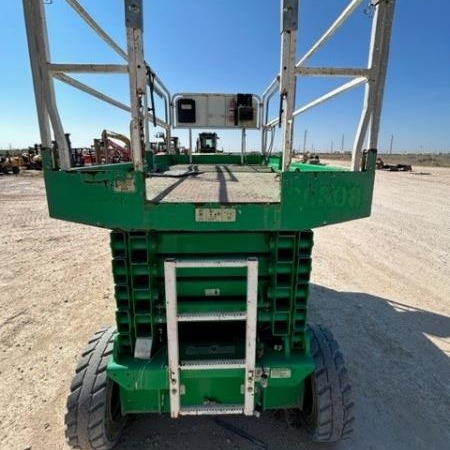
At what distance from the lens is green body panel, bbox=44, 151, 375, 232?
65.8 inches

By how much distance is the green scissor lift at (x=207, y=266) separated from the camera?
5.48 feet

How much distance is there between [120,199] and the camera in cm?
168

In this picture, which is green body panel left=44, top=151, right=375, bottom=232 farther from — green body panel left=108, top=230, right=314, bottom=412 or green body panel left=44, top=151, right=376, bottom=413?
green body panel left=108, top=230, right=314, bottom=412

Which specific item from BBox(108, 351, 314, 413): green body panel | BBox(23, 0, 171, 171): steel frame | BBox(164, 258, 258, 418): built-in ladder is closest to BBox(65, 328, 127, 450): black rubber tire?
BBox(108, 351, 314, 413): green body panel

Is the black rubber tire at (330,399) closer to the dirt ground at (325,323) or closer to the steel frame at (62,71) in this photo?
the dirt ground at (325,323)

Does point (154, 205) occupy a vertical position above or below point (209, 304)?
above

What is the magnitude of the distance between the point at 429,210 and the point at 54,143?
479 inches

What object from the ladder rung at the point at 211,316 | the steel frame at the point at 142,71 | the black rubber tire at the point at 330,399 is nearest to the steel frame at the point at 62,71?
the steel frame at the point at 142,71

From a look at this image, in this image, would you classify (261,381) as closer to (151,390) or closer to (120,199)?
(151,390)

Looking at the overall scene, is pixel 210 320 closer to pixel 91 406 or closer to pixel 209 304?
pixel 209 304

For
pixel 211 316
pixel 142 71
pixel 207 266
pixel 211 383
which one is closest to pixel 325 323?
pixel 211 383

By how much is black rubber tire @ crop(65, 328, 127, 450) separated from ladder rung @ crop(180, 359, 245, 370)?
1.97ft

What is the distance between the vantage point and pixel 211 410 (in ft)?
6.59

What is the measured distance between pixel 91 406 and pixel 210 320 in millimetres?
982
